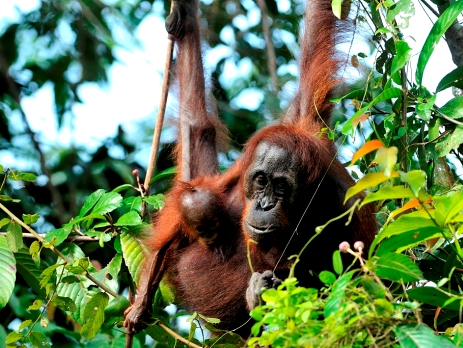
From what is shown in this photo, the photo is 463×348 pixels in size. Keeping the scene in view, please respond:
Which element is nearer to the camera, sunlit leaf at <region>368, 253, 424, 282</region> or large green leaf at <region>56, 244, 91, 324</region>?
sunlit leaf at <region>368, 253, 424, 282</region>

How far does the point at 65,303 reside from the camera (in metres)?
3.03

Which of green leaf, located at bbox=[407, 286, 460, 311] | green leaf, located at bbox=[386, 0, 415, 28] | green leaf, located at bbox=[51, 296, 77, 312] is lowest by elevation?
green leaf, located at bbox=[51, 296, 77, 312]

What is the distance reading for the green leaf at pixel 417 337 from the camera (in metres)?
1.67

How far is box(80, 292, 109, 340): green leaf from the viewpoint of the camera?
3.03 metres

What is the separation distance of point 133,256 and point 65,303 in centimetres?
46

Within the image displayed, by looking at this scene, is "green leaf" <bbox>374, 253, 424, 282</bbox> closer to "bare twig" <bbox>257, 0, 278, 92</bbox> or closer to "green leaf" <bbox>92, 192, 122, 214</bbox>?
"green leaf" <bbox>92, 192, 122, 214</bbox>

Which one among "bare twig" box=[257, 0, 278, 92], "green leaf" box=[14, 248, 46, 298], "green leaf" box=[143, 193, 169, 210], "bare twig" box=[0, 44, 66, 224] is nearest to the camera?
"green leaf" box=[14, 248, 46, 298]

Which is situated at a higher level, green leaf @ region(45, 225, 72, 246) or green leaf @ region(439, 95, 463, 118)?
green leaf @ region(439, 95, 463, 118)

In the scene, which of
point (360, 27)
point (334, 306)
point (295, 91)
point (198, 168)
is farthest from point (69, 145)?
point (334, 306)

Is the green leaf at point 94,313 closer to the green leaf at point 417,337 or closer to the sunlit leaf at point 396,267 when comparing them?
the sunlit leaf at point 396,267

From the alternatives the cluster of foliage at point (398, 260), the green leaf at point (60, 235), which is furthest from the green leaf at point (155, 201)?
the cluster of foliage at point (398, 260)

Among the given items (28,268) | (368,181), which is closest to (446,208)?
(368,181)

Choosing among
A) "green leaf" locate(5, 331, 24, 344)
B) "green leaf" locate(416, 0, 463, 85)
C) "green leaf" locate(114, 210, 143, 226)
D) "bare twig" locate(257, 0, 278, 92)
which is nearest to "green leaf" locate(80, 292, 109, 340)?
"green leaf" locate(5, 331, 24, 344)

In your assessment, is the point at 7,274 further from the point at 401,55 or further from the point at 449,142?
the point at 449,142
